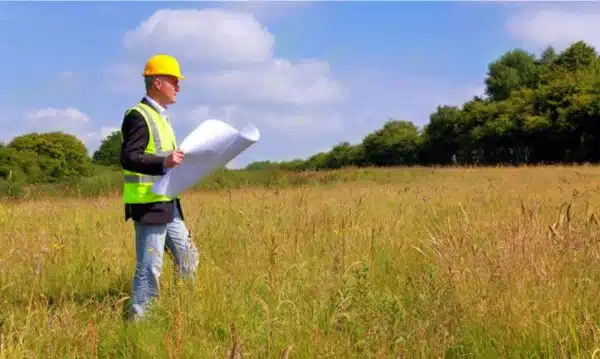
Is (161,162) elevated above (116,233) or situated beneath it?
elevated above

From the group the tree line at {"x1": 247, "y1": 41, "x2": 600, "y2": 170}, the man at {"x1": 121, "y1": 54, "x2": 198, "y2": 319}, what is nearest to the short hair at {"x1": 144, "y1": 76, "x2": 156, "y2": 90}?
the man at {"x1": 121, "y1": 54, "x2": 198, "y2": 319}

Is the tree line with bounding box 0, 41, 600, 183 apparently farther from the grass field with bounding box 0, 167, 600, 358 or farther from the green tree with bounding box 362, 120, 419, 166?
the grass field with bounding box 0, 167, 600, 358

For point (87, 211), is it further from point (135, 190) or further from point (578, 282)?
point (578, 282)

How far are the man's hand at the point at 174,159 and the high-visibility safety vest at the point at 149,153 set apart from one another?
295 mm

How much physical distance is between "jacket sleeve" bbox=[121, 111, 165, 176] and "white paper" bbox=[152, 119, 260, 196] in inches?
3.9

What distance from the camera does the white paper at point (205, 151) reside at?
130 inches

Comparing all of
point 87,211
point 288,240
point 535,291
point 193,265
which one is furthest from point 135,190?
point 87,211

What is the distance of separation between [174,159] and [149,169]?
0.24 metres

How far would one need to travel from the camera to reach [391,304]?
2.94 meters

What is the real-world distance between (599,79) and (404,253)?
39.9m

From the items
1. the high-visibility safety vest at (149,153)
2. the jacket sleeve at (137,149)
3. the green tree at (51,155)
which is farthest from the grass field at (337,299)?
the green tree at (51,155)

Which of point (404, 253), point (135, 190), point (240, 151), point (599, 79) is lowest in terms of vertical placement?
point (404, 253)

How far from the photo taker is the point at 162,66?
144 inches

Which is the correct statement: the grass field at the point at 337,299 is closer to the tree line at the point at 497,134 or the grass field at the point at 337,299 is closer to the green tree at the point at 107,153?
the tree line at the point at 497,134
